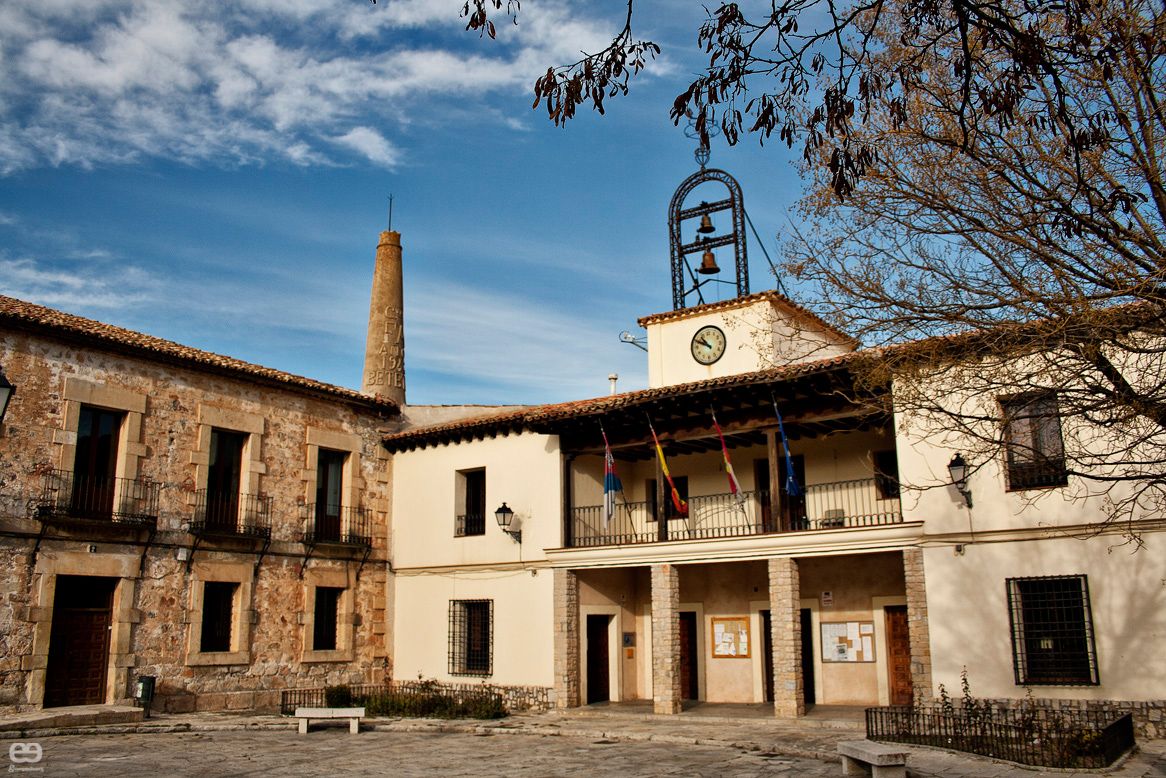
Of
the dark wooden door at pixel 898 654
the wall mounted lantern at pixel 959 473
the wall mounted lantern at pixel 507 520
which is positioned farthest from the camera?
the wall mounted lantern at pixel 507 520

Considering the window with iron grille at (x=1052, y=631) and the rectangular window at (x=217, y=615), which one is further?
the rectangular window at (x=217, y=615)

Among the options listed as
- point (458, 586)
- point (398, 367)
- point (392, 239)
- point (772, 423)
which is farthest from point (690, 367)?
point (392, 239)

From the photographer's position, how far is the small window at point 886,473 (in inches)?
670

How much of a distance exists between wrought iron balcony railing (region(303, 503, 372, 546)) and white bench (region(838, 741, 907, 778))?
12704 mm

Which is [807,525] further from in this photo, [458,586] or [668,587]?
[458,586]

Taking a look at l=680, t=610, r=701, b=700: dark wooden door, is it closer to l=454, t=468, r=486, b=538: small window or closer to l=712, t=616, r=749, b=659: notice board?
l=712, t=616, r=749, b=659: notice board

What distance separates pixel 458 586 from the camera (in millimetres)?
20469

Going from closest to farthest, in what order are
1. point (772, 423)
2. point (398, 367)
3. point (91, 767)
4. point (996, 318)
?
point (996, 318) → point (91, 767) → point (772, 423) → point (398, 367)

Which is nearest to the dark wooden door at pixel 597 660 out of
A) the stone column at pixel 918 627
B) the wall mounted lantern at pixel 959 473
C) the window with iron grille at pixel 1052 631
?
the stone column at pixel 918 627

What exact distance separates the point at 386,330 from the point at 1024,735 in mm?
19656

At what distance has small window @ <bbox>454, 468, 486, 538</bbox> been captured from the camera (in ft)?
68.2

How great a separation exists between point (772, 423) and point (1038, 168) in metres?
8.98

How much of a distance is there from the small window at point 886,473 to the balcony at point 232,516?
→ 11.6m
